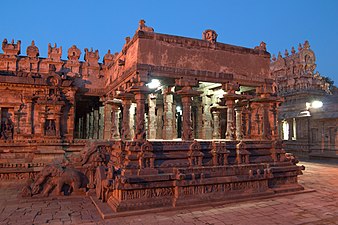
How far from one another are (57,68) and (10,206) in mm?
11322

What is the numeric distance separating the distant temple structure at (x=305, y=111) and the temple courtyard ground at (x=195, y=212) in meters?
14.3

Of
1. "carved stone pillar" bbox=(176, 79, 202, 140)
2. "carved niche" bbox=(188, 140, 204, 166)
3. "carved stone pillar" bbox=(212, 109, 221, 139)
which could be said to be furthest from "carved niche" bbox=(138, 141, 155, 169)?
"carved stone pillar" bbox=(212, 109, 221, 139)

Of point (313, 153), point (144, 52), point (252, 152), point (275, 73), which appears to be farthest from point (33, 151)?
point (275, 73)

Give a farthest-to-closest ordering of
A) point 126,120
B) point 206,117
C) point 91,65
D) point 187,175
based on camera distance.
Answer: point 91,65
point 206,117
point 126,120
point 187,175

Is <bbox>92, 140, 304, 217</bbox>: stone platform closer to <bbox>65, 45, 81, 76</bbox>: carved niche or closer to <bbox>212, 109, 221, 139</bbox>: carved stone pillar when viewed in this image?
<bbox>212, 109, 221, 139</bbox>: carved stone pillar

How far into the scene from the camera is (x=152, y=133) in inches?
549

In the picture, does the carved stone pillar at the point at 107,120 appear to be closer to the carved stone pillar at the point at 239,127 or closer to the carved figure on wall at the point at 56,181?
the carved figure on wall at the point at 56,181

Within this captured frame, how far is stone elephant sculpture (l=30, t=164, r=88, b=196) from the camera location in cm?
982

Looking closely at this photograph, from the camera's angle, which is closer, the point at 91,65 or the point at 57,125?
the point at 57,125

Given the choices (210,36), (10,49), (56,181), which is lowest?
(56,181)

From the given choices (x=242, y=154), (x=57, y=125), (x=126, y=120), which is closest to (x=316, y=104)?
(x=242, y=154)

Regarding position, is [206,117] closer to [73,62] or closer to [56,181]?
[56,181]

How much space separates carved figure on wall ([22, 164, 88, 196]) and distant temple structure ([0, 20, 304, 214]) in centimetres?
4

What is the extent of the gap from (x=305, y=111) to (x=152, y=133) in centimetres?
1742
